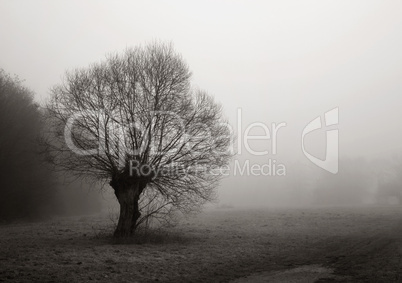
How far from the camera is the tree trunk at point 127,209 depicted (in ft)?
78.4

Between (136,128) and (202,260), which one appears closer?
(202,260)

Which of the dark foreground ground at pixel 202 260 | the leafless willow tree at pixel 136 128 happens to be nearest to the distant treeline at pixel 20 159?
the leafless willow tree at pixel 136 128

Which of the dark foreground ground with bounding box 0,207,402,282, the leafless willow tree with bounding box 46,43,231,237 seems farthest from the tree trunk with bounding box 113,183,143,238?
the dark foreground ground with bounding box 0,207,402,282

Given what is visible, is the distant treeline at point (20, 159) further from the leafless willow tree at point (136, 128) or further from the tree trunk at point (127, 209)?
the tree trunk at point (127, 209)

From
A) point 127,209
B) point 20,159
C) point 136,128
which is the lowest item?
point 127,209

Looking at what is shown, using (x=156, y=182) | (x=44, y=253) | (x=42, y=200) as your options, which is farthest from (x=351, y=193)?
(x=44, y=253)

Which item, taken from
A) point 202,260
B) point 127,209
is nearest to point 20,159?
point 127,209

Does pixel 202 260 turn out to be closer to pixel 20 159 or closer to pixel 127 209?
pixel 127 209

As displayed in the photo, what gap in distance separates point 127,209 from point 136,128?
18.2 feet

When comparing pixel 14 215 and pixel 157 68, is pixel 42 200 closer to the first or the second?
pixel 14 215

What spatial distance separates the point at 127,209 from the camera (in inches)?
944

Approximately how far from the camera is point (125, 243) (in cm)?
2225

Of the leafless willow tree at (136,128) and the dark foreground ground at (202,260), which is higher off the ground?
the leafless willow tree at (136,128)

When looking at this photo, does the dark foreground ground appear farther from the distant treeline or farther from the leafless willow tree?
the distant treeline
